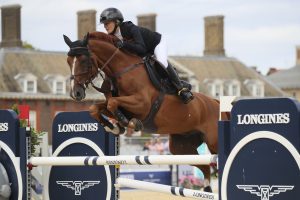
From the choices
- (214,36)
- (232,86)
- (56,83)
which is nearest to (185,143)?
(56,83)

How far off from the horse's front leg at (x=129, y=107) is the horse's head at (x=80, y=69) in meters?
0.30

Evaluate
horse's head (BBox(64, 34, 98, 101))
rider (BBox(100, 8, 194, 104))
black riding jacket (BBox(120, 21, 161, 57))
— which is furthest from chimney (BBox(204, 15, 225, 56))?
horse's head (BBox(64, 34, 98, 101))

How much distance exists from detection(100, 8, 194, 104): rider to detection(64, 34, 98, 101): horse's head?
0.44m

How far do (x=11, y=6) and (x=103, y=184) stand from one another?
44474mm

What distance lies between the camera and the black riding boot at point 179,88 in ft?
29.7

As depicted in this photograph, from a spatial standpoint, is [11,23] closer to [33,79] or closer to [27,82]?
[33,79]

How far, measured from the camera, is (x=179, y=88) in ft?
29.7

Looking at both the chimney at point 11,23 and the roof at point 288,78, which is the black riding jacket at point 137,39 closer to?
the chimney at point 11,23

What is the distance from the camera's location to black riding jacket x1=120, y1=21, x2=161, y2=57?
29.0ft

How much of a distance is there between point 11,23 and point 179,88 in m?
43.8

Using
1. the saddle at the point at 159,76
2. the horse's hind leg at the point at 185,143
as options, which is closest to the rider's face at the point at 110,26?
the saddle at the point at 159,76

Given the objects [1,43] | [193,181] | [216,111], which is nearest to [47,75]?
[1,43]

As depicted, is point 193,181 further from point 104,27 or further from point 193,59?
point 193,59

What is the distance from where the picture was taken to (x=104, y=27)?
358 inches
